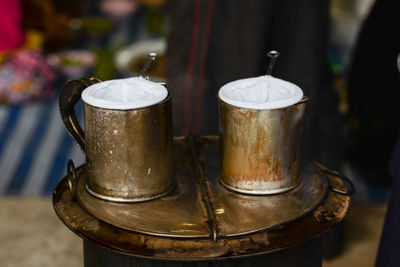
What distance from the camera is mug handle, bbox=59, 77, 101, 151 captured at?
3.57 ft

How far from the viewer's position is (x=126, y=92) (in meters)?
1.03

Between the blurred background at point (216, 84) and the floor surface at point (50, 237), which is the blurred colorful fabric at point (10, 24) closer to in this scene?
the blurred background at point (216, 84)

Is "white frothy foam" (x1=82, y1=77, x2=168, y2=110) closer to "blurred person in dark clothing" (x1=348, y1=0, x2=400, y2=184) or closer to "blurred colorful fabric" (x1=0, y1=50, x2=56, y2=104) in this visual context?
"blurred person in dark clothing" (x1=348, y1=0, x2=400, y2=184)

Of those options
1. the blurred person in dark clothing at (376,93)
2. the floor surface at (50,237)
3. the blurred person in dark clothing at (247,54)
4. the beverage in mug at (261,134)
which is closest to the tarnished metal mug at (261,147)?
the beverage in mug at (261,134)

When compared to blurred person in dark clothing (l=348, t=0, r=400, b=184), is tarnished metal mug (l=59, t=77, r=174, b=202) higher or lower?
higher

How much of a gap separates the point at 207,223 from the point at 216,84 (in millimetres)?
1036

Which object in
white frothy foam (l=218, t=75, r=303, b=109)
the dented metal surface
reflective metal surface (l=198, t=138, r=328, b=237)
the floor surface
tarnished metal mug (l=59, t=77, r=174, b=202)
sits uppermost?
white frothy foam (l=218, t=75, r=303, b=109)

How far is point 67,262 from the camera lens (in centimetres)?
203

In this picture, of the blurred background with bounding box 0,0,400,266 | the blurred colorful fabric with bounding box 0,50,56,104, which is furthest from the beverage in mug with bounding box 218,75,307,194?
the blurred colorful fabric with bounding box 0,50,56,104

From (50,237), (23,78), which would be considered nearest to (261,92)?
(50,237)

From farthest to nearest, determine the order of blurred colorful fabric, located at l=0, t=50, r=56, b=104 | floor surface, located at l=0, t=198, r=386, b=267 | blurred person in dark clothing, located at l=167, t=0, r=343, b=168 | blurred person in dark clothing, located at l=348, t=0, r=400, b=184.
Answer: blurred colorful fabric, located at l=0, t=50, r=56, b=104
blurred person in dark clothing, located at l=348, t=0, r=400, b=184
floor surface, located at l=0, t=198, r=386, b=267
blurred person in dark clothing, located at l=167, t=0, r=343, b=168

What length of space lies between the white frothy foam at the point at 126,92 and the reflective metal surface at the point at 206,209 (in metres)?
0.20

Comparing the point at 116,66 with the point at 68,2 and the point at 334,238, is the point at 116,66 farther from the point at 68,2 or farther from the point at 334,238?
the point at 334,238

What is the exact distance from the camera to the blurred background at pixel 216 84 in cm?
186
